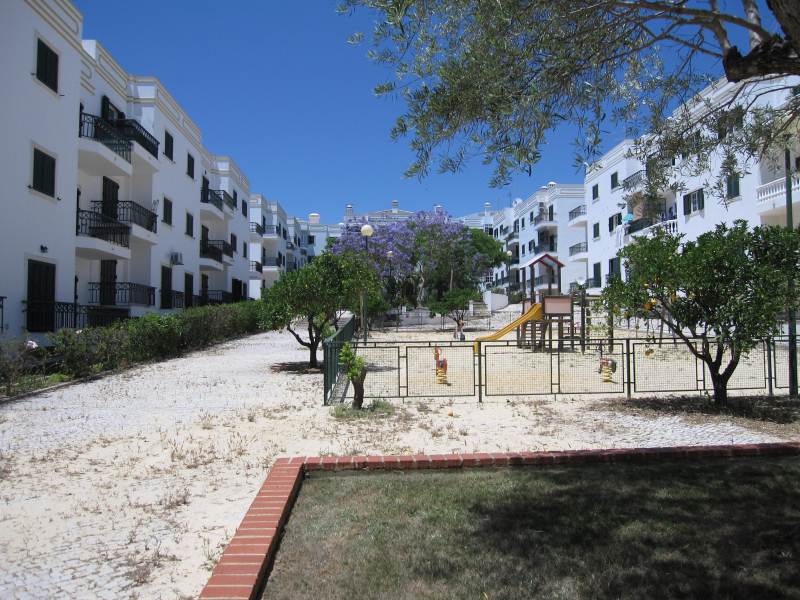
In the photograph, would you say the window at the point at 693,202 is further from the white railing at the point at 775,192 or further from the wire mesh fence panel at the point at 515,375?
the wire mesh fence panel at the point at 515,375

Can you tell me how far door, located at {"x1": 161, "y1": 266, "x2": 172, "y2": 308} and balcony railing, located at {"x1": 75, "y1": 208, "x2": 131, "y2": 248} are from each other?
4.31 m

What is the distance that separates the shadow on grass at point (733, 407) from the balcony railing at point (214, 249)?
2783cm

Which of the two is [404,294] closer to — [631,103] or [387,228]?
[387,228]

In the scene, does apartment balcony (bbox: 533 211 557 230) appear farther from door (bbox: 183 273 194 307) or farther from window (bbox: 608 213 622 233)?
door (bbox: 183 273 194 307)

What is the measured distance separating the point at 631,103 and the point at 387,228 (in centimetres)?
4038

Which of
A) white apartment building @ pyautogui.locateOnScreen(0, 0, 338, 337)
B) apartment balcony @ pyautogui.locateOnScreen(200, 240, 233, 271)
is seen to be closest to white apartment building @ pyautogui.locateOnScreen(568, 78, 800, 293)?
white apartment building @ pyautogui.locateOnScreen(0, 0, 338, 337)

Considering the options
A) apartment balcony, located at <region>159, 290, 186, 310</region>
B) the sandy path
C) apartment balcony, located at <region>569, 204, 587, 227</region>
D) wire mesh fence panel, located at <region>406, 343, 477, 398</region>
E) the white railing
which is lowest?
the sandy path

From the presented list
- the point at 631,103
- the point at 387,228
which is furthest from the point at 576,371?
the point at 387,228

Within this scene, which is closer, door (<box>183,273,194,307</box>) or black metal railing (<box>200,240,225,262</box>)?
door (<box>183,273,194,307</box>)

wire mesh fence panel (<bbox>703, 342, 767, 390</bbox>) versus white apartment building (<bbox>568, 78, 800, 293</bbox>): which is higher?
white apartment building (<bbox>568, 78, 800, 293</bbox>)

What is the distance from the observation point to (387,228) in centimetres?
4706

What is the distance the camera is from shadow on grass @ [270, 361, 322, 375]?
15.1 metres

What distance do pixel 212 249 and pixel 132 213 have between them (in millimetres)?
11362

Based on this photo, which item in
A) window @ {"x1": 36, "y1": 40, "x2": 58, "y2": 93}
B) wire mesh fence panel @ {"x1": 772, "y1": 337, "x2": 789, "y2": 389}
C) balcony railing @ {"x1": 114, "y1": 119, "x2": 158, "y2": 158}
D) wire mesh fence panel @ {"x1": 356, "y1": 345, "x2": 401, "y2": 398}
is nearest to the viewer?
wire mesh fence panel @ {"x1": 772, "y1": 337, "x2": 789, "y2": 389}
